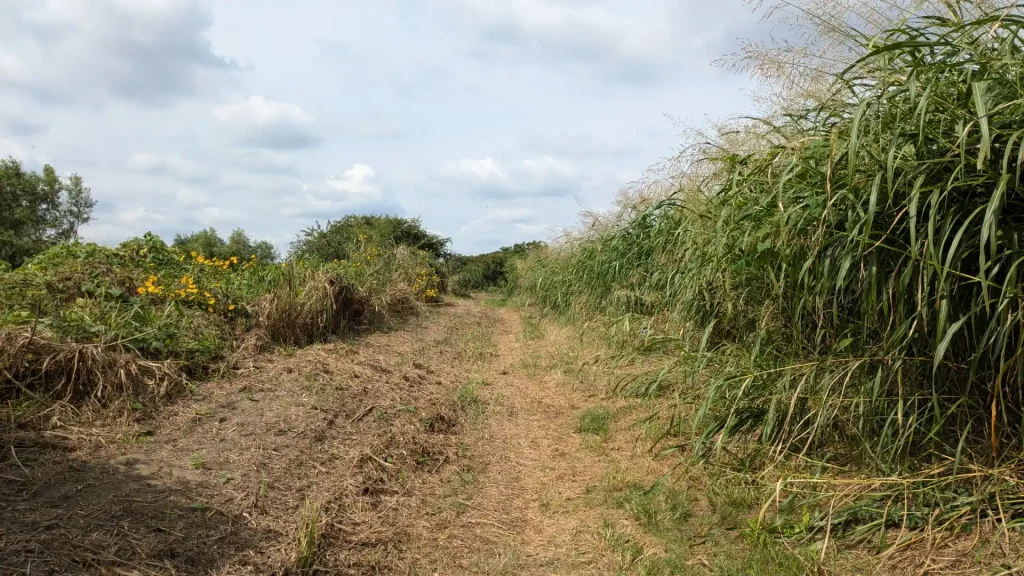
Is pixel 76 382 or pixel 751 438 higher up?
pixel 76 382

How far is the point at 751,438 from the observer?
3.38 m

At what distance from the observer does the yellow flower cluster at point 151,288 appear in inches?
211

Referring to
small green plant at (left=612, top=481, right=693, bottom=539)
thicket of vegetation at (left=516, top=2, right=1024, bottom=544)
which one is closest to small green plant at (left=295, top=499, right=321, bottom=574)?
A: small green plant at (left=612, top=481, right=693, bottom=539)

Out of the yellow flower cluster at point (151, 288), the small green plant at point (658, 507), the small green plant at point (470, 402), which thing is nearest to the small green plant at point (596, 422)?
the small green plant at point (470, 402)

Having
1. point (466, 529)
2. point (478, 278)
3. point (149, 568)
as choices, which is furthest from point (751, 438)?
point (478, 278)

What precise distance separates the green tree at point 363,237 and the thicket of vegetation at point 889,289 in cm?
864

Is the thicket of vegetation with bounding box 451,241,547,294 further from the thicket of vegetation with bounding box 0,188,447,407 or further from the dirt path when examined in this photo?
the dirt path

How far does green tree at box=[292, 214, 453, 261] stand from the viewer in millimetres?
12834

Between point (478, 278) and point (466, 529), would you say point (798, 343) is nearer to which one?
point (466, 529)

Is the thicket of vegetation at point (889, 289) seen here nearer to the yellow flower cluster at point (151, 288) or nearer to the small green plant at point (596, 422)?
the small green plant at point (596, 422)

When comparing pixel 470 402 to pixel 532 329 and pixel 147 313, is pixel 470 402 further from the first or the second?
pixel 532 329

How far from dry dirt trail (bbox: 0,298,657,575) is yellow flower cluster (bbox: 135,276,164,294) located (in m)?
1.09

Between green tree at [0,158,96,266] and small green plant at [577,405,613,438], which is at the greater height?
green tree at [0,158,96,266]

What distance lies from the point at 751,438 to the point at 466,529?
5.16 feet
